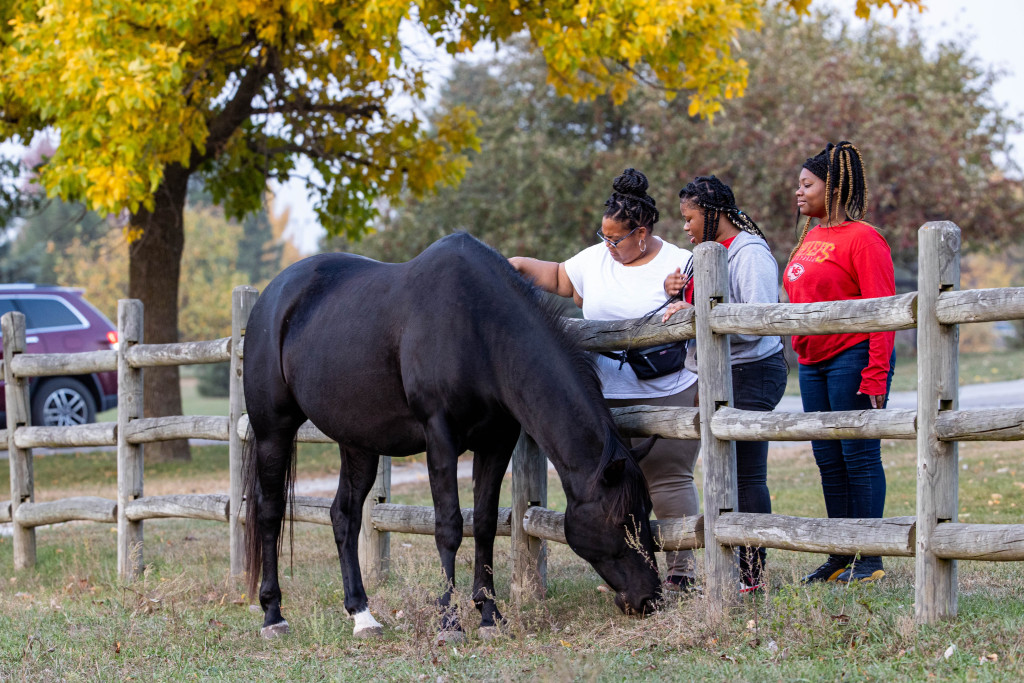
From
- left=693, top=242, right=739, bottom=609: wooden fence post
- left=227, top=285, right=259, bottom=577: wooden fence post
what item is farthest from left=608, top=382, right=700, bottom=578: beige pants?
left=227, top=285, right=259, bottom=577: wooden fence post

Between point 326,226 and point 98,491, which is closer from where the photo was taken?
point 98,491

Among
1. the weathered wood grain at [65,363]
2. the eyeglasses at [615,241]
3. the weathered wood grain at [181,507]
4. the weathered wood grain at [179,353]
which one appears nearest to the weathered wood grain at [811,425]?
the eyeglasses at [615,241]

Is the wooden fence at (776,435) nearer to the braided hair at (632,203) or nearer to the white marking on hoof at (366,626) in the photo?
the braided hair at (632,203)

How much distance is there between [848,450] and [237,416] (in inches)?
142

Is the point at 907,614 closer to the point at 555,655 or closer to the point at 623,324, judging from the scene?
the point at 555,655

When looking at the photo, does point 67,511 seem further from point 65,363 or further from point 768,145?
point 768,145

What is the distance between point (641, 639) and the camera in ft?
12.6

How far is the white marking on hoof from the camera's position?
14.6 feet

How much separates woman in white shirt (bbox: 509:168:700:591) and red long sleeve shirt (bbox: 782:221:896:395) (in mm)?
552

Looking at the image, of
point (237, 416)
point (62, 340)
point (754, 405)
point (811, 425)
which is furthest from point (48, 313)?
point (811, 425)

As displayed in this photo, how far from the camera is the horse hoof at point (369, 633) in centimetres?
444

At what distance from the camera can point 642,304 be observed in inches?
186

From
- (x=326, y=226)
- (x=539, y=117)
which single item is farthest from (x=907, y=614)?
(x=539, y=117)

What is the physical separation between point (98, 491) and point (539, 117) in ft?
57.8
